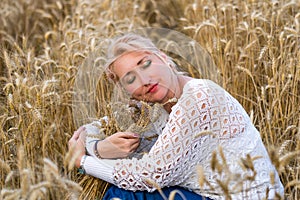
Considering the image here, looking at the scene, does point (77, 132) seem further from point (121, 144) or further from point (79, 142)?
point (121, 144)

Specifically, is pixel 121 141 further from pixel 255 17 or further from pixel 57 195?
pixel 255 17

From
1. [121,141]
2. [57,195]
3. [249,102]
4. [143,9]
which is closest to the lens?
[57,195]

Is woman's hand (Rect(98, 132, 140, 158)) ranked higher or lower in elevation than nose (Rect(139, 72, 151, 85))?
lower

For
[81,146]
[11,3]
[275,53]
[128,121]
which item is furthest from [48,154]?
[11,3]

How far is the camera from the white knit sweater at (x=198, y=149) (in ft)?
6.71

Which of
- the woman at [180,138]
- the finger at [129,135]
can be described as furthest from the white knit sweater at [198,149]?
the finger at [129,135]

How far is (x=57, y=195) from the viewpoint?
2031 mm

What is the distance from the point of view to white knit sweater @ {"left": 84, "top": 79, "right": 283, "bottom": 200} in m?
2.04

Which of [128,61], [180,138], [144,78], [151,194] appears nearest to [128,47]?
[128,61]

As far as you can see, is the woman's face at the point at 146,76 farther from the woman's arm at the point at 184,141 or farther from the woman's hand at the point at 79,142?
the woman's hand at the point at 79,142

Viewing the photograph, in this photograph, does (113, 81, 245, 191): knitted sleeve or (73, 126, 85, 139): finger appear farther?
(73, 126, 85, 139): finger

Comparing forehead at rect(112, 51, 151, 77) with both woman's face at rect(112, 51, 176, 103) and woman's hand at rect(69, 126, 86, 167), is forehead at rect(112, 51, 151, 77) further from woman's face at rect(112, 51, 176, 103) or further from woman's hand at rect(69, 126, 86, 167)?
woman's hand at rect(69, 126, 86, 167)

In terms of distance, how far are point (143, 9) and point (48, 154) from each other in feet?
7.31

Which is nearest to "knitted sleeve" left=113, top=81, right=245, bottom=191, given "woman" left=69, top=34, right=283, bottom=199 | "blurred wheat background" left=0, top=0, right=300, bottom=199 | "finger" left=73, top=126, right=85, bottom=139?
"woman" left=69, top=34, right=283, bottom=199
